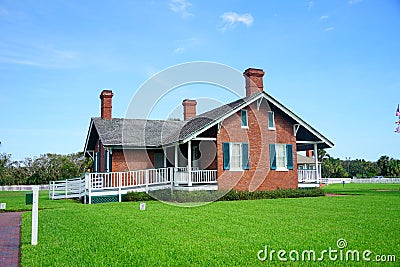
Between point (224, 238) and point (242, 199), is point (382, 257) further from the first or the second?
point (242, 199)

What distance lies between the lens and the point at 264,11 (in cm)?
1374

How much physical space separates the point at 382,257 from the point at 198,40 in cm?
996

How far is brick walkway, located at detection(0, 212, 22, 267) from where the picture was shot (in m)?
6.89

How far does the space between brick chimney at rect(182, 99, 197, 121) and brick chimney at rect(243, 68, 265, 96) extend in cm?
635

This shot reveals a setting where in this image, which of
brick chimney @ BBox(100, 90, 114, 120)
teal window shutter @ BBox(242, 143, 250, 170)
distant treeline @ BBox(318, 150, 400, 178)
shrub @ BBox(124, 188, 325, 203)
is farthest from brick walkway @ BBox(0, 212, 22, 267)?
distant treeline @ BBox(318, 150, 400, 178)

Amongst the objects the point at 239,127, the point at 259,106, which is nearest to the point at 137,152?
the point at 239,127

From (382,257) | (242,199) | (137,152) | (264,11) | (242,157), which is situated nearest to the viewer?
(382,257)

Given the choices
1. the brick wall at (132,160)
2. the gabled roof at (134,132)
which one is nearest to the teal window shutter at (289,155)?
the gabled roof at (134,132)

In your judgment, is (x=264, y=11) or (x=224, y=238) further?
(x=264, y=11)

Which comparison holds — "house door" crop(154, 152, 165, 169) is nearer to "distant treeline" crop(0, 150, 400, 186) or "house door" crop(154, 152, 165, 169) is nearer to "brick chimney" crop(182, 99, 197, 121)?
"brick chimney" crop(182, 99, 197, 121)

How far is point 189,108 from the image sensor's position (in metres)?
28.5

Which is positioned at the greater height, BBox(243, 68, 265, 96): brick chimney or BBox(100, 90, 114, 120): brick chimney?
BBox(243, 68, 265, 96): brick chimney

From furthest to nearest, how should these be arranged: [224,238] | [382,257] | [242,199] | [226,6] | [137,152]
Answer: [137,152] < [242,199] < [226,6] < [224,238] < [382,257]

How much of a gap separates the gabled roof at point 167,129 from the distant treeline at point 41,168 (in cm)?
2307
